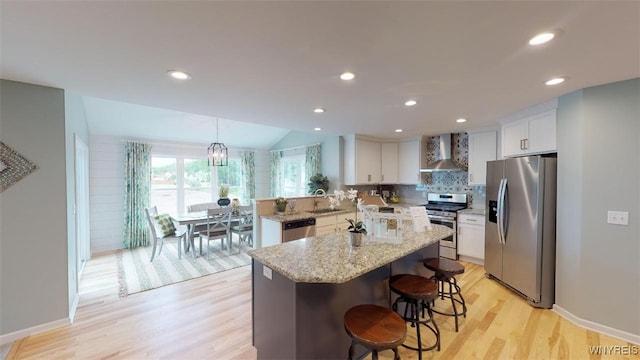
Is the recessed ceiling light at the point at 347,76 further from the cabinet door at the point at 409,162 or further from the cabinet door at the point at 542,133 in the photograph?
the cabinet door at the point at 409,162

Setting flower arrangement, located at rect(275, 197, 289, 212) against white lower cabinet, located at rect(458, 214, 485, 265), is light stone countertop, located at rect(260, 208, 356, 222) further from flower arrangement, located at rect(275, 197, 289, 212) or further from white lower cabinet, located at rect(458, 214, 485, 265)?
white lower cabinet, located at rect(458, 214, 485, 265)

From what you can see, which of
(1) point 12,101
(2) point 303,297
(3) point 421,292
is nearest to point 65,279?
(1) point 12,101

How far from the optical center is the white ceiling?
52.1 inches

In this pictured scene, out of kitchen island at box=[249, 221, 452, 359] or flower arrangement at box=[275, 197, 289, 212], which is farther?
flower arrangement at box=[275, 197, 289, 212]

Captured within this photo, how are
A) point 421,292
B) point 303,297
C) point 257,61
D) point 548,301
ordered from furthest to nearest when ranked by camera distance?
1. point 548,301
2. point 421,292
3. point 257,61
4. point 303,297

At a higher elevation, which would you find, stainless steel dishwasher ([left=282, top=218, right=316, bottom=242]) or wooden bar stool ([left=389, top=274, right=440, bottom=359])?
stainless steel dishwasher ([left=282, top=218, right=316, bottom=242])

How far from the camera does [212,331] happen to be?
2520mm

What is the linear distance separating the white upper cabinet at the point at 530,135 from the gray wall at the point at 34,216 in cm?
529

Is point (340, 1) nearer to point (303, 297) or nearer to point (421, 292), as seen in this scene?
point (303, 297)

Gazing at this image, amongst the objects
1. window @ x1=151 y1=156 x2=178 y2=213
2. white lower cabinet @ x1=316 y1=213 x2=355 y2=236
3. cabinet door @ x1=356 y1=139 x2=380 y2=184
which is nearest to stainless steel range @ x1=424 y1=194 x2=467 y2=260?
cabinet door @ x1=356 y1=139 x2=380 y2=184

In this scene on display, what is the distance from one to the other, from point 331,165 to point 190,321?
382 cm

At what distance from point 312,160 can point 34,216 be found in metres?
4.47

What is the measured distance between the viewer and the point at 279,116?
12.0 feet

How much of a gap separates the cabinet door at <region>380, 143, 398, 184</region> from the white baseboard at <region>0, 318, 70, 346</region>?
5.26 metres
